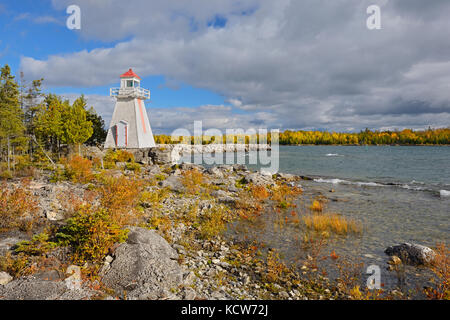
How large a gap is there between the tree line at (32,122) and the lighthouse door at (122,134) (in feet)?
21.6

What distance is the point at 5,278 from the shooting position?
5.96 metres

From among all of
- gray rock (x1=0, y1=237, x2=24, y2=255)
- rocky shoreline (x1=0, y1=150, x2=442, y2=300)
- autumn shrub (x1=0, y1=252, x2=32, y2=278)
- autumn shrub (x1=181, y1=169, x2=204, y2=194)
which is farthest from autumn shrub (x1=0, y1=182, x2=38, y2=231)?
autumn shrub (x1=181, y1=169, x2=204, y2=194)

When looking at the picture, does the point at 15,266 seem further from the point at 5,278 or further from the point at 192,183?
the point at 192,183

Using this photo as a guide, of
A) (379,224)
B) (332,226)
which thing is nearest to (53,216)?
(332,226)

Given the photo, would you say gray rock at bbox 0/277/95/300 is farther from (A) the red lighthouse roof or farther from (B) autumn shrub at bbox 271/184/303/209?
(A) the red lighthouse roof

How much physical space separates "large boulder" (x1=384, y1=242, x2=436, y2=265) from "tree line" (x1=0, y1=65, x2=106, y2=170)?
2966 centimetres

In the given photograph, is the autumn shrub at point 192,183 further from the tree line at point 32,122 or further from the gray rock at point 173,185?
the tree line at point 32,122

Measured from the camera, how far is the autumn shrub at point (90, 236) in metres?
7.10

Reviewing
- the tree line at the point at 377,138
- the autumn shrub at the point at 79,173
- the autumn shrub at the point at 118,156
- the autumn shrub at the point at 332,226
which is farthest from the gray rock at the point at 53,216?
the tree line at the point at 377,138

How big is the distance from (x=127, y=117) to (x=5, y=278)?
3608 cm

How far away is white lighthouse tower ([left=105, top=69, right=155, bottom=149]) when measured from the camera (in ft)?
127
